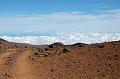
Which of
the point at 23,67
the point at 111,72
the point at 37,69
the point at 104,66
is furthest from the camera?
the point at 23,67

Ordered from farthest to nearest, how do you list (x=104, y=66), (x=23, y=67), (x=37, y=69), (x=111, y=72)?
1. (x=23, y=67)
2. (x=37, y=69)
3. (x=104, y=66)
4. (x=111, y=72)

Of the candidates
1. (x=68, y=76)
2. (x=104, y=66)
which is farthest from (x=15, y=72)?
(x=104, y=66)

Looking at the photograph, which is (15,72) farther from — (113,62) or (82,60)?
(113,62)

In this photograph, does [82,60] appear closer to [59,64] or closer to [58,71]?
[59,64]

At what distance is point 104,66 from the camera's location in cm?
2744

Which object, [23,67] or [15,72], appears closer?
[15,72]

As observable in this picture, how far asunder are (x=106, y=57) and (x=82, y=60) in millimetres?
2485

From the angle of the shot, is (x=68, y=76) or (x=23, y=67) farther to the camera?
(x=23, y=67)

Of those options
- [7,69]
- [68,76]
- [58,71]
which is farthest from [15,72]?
[68,76]

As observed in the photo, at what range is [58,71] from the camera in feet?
91.0

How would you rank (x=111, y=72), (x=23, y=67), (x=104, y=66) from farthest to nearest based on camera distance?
(x=23, y=67) → (x=104, y=66) → (x=111, y=72)

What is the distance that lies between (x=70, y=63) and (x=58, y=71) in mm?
3757

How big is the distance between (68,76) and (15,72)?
6.06 metres

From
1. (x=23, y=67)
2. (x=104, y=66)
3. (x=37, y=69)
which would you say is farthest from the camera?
(x=23, y=67)
